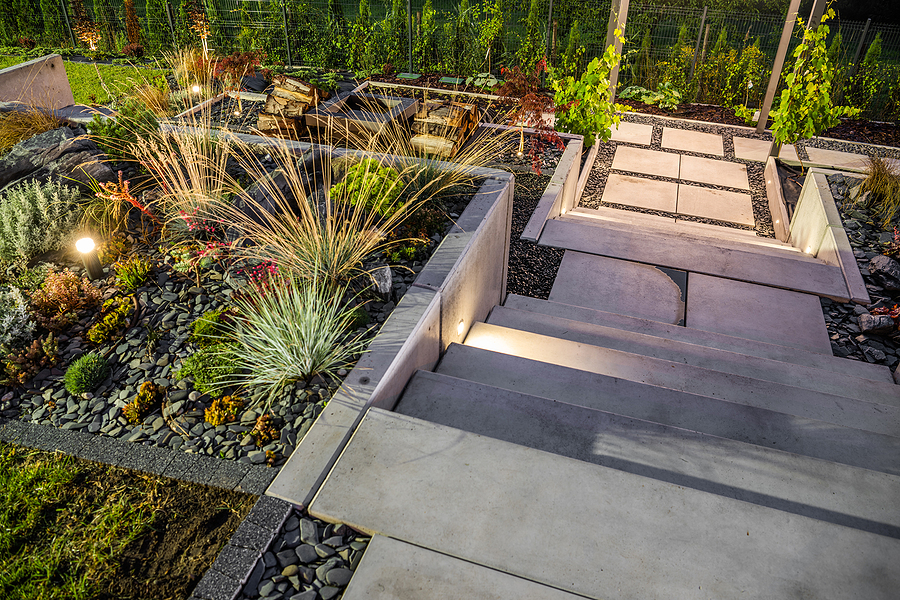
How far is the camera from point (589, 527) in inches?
62.2

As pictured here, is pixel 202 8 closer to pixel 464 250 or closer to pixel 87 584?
pixel 464 250

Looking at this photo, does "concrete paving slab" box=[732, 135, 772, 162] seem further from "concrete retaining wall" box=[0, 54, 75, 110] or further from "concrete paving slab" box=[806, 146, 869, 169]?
"concrete retaining wall" box=[0, 54, 75, 110]

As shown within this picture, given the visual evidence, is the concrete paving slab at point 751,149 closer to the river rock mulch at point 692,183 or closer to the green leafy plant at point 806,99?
the river rock mulch at point 692,183

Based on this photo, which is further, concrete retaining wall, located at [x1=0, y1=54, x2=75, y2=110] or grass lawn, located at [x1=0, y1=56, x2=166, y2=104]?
grass lawn, located at [x1=0, y1=56, x2=166, y2=104]

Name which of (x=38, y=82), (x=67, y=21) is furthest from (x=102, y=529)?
(x=67, y=21)

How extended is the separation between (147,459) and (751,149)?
277 inches

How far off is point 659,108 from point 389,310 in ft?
21.9

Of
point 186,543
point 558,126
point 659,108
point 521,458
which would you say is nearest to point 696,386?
point 521,458

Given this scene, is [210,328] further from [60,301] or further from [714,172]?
[714,172]

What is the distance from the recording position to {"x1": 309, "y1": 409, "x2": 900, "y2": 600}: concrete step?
145cm

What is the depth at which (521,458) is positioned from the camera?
179cm

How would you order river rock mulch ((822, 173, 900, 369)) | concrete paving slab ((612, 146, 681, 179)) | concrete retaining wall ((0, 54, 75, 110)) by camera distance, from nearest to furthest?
1. river rock mulch ((822, 173, 900, 369))
2. concrete paving slab ((612, 146, 681, 179))
3. concrete retaining wall ((0, 54, 75, 110))

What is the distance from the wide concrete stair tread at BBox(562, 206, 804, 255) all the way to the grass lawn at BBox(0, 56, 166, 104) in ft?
18.9

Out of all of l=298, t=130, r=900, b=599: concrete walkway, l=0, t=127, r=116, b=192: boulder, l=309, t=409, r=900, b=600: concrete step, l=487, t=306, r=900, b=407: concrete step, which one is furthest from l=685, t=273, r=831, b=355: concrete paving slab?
l=0, t=127, r=116, b=192: boulder
